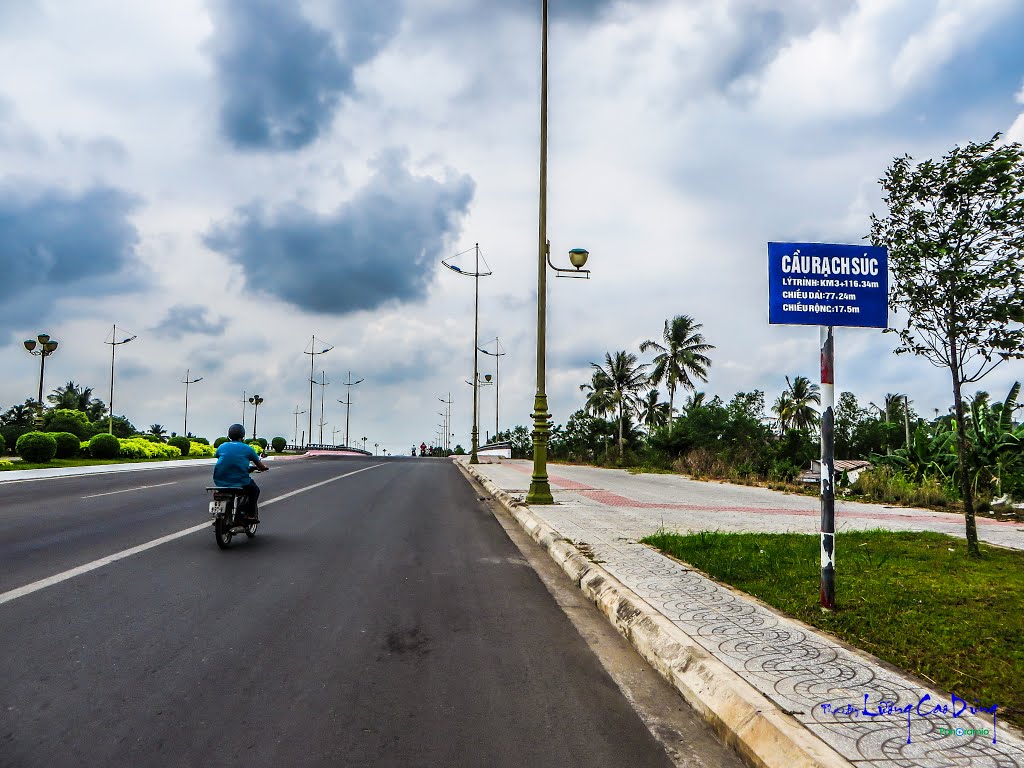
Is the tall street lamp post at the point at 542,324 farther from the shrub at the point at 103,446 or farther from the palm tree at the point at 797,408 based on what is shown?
the palm tree at the point at 797,408

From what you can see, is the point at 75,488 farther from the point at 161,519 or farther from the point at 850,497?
the point at 850,497

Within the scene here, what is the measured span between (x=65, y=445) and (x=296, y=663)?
3262 cm

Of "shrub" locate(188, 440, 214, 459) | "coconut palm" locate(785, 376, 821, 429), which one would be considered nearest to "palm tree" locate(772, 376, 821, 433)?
"coconut palm" locate(785, 376, 821, 429)

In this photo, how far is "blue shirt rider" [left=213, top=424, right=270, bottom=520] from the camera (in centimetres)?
921

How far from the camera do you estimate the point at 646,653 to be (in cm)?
475

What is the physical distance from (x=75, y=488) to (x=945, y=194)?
19.4 meters

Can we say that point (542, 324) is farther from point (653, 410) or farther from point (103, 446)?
point (653, 410)

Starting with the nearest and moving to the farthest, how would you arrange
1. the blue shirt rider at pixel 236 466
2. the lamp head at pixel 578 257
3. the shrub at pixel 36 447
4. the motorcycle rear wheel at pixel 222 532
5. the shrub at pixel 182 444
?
the motorcycle rear wheel at pixel 222 532 < the blue shirt rider at pixel 236 466 < the lamp head at pixel 578 257 < the shrub at pixel 36 447 < the shrub at pixel 182 444

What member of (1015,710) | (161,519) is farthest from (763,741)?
(161,519)

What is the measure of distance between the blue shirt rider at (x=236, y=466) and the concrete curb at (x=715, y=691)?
515cm

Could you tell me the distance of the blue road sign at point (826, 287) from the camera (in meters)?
5.40

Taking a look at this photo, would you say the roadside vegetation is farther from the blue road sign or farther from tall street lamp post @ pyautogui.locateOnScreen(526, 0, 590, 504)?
the blue road sign

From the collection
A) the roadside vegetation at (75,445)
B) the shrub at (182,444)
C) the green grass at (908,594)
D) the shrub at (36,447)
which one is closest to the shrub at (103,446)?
the roadside vegetation at (75,445)

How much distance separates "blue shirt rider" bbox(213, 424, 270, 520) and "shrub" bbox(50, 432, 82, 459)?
86.7 feet
